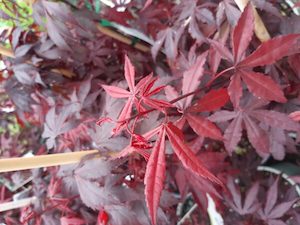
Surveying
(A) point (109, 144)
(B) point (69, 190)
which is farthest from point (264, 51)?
(B) point (69, 190)

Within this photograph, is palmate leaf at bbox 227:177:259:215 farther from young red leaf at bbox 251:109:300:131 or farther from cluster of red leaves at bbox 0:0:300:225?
young red leaf at bbox 251:109:300:131

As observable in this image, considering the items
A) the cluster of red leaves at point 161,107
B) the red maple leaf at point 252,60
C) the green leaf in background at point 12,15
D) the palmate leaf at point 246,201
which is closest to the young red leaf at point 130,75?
the cluster of red leaves at point 161,107

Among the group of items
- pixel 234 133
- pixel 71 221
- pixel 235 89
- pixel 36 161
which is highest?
pixel 235 89

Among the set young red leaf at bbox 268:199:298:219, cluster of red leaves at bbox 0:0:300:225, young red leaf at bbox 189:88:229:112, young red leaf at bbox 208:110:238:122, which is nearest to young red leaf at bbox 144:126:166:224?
cluster of red leaves at bbox 0:0:300:225

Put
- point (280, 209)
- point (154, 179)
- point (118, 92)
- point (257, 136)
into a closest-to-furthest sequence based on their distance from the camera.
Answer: point (154, 179), point (118, 92), point (257, 136), point (280, 209)

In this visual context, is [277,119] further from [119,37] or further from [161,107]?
[119,37]

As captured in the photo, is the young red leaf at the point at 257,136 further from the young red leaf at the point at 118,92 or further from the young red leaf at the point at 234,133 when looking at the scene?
the young red leaf at the point at 118,92

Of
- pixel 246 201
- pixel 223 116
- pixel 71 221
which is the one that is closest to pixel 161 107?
pixel 223 116
